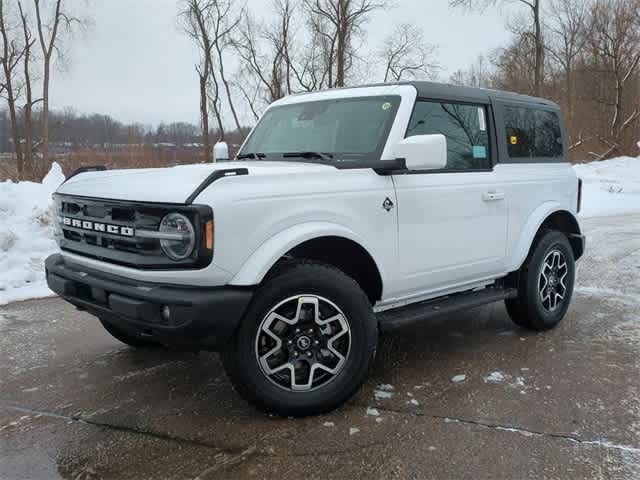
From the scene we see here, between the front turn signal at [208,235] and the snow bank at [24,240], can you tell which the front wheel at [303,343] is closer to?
the front turn signal at [208,235]

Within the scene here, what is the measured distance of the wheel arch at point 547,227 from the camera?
15.5ft

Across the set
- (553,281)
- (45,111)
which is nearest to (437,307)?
(553,281)

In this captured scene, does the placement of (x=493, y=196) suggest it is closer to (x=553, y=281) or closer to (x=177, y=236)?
(x=553, y=281)

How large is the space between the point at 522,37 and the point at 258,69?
16.0m

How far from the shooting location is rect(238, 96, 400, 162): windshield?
3959 millimetres

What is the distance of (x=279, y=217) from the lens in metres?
3.19

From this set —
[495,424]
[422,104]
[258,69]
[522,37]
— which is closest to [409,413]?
[495,424]

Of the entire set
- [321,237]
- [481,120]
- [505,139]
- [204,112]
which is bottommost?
[321,237]

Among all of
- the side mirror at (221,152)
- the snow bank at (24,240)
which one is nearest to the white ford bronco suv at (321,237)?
the side mirror at (221,152)

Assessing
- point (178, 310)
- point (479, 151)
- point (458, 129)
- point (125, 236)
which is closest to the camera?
point (178, 310)

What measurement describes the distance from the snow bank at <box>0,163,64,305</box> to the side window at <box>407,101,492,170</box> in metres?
4.50

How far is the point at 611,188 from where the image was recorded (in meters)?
17.8

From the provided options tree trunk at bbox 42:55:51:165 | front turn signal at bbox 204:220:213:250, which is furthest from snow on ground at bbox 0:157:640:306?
tree trunk at bbox 42:55:51:165

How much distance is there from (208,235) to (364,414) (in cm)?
139
